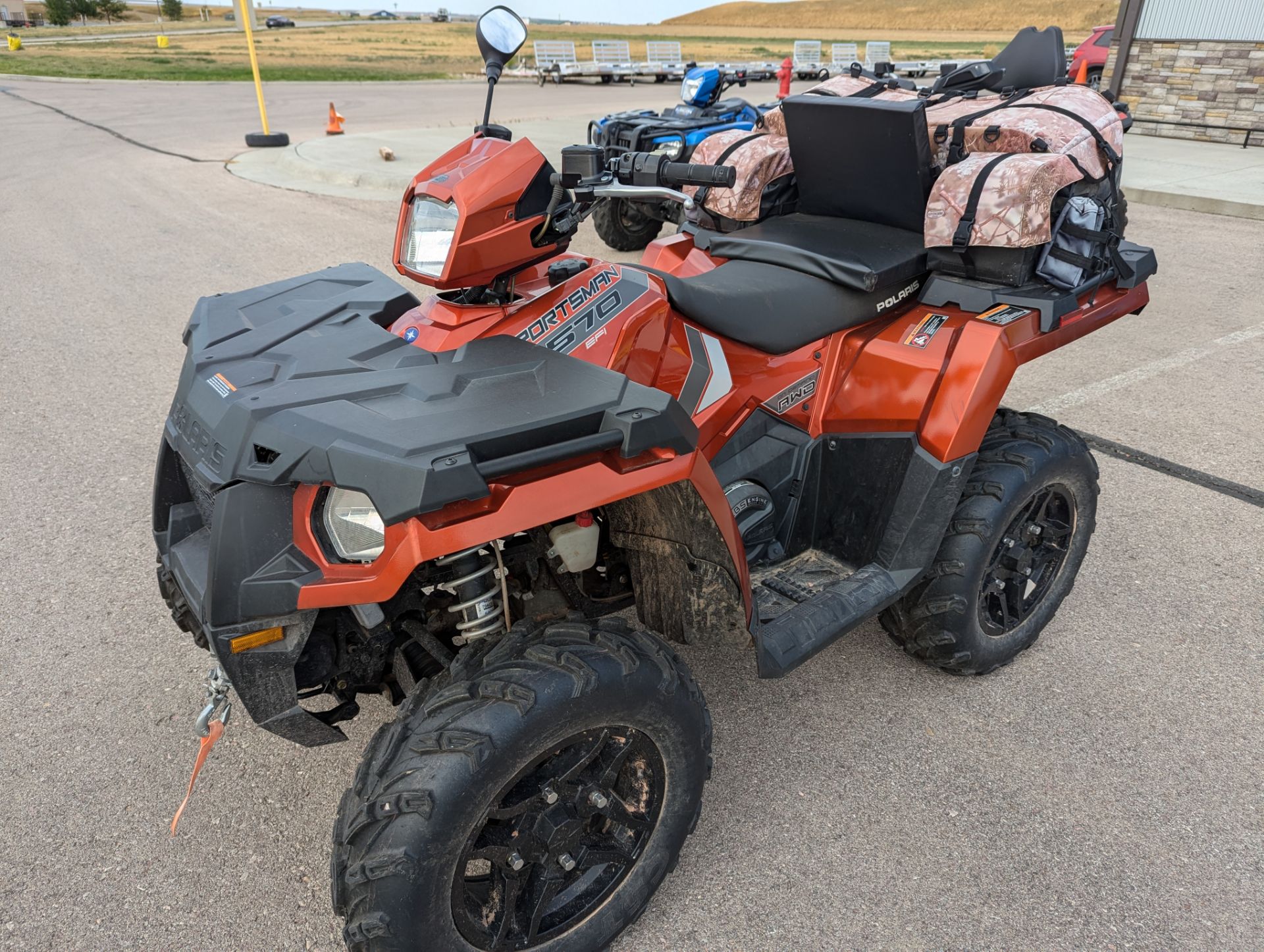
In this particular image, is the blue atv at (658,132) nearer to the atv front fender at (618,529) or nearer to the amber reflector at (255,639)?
the atv front fender at (618,529)

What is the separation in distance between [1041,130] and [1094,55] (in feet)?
55.1

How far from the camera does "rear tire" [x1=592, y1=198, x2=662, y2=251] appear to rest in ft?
25.4

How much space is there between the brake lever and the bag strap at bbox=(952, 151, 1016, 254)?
91cm

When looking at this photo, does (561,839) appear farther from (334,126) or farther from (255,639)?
(334,126)

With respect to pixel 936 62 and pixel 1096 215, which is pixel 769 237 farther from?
pixel 936 62

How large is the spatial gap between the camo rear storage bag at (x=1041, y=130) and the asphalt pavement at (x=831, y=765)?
1637mm

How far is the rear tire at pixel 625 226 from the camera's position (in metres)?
7.74

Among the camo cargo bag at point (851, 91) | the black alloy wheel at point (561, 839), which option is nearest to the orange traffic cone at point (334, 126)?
the camo cargo bag at point (851, 91)

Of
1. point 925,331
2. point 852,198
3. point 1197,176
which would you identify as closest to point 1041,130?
point 852,198

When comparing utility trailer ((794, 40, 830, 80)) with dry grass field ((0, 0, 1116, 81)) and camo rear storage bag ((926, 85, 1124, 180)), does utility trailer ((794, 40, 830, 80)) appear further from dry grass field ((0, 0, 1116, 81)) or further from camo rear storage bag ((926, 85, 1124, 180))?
camo rear storage bag ((926, 85, 1124, 180))

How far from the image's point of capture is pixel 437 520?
1666 millimetres

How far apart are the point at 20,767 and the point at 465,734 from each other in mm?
1748

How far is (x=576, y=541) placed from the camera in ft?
6.97

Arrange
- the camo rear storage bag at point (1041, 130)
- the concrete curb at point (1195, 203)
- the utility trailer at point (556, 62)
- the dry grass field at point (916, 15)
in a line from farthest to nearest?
the dry grass field at point (916, 15), the utility trailer at point (556, 62), the concrete curb at point (1195, 203), the camo rear storage bag at point (1041, 130)
